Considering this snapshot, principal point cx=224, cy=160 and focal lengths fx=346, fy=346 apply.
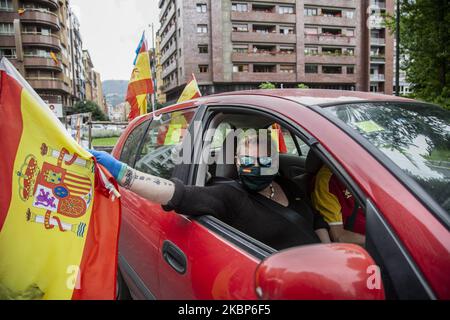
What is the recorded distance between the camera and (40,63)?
4512 centimetres

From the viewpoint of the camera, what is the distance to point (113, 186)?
1622 mm

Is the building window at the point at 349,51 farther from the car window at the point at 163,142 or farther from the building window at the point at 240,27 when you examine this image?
the car window at the point at 163,142

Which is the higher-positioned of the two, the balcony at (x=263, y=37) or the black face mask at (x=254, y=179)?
the balcony at (x=263, y=37)

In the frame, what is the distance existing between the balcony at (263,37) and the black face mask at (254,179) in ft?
142

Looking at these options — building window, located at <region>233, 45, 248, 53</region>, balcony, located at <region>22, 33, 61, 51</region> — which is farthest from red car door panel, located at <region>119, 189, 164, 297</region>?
balcony, located at <region>22, 33, 61, 51</region>

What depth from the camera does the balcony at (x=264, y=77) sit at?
140 ft

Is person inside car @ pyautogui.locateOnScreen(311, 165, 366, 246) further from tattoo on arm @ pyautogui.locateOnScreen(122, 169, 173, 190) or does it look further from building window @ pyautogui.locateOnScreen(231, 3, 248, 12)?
building window @ pyautogui.locateOnScreen(231, 3, 248, 12)

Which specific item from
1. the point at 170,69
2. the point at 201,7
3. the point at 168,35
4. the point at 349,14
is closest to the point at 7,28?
the point at 168,35

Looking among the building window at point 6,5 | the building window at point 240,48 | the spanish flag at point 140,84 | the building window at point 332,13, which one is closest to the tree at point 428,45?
the spanish flag at point 140,84

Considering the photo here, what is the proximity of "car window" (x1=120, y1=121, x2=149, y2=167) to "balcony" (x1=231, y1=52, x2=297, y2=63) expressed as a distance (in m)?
41.3

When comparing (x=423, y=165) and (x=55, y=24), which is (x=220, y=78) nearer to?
(x=55, y=24)

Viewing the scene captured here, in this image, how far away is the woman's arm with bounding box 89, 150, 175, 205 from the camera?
5.32 feet

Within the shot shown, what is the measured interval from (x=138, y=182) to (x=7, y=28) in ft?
172
